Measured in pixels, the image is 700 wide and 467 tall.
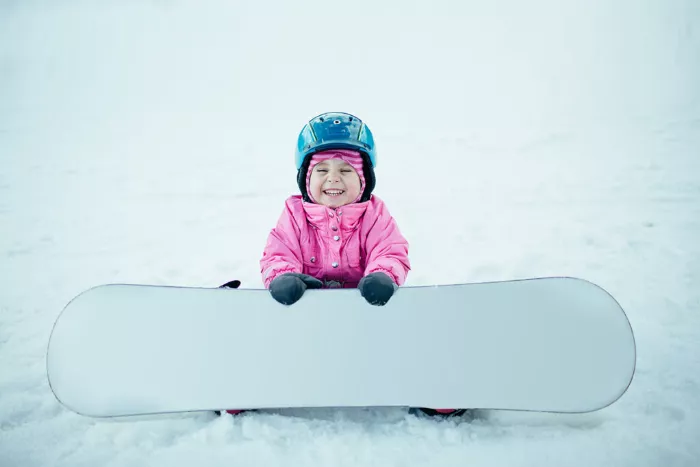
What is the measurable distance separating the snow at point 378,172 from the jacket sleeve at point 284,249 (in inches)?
15.8

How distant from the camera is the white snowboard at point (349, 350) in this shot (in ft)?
5.20

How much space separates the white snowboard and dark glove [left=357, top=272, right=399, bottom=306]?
34mm

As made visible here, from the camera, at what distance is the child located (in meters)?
1.91

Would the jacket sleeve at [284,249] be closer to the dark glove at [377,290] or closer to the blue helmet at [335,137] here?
the blue helmet at [335,137]

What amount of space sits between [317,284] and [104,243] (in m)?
2.86

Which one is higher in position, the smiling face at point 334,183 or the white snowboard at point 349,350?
the smiling face at point 334,183

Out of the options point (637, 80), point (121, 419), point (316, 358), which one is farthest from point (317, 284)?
point (637, 80)

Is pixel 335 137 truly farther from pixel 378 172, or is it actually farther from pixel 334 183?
pixel 378 172

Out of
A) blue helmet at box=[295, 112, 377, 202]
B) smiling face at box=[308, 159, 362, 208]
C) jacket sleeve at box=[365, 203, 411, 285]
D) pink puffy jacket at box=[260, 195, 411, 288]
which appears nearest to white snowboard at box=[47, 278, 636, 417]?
jacket sleeve at box=[365, 203, 411, 285]

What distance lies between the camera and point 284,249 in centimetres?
201

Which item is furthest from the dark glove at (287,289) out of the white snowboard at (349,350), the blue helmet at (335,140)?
the blue helmet at (335,140)

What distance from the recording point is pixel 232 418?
1.65m

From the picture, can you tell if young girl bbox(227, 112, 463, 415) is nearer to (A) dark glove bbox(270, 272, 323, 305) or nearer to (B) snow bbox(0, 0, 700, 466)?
(A) dark glove bbox(270, 272, 323, 305)

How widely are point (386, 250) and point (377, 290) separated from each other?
0.38 meters
